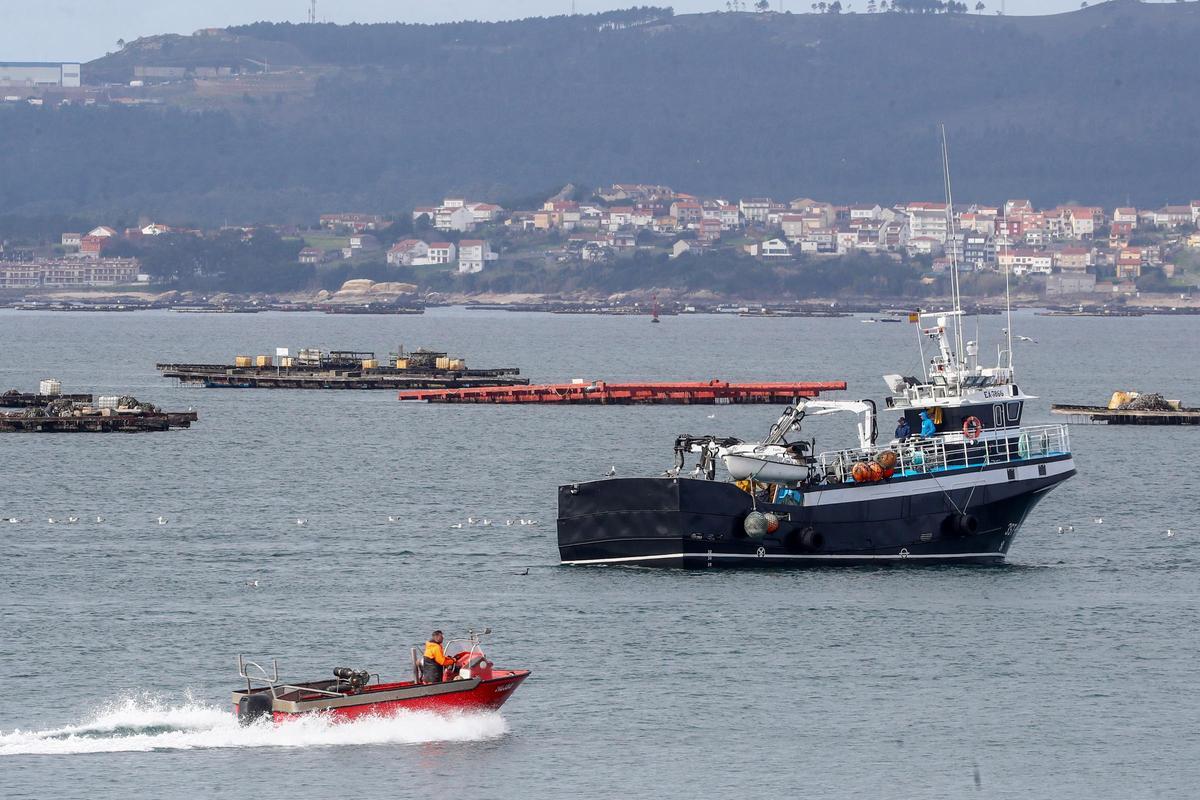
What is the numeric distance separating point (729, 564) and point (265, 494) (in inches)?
1263

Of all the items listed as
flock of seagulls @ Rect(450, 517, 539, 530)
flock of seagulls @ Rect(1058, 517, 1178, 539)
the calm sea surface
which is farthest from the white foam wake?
flock of seagulls @ Rect(1058, 517, 1178, 539)

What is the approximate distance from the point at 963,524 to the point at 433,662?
24.3 metres

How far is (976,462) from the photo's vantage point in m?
62.9

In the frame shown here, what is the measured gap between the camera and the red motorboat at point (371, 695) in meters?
42.8

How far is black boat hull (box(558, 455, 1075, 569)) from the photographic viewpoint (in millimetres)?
60438

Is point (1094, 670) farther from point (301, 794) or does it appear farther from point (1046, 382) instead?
point (1046, 382)

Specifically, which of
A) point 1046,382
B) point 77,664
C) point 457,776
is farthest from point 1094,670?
point 1046,382

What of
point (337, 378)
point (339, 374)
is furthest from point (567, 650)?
point (339, 374)

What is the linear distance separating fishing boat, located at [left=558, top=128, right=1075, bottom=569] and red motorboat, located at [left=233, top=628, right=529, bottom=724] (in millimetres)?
16544

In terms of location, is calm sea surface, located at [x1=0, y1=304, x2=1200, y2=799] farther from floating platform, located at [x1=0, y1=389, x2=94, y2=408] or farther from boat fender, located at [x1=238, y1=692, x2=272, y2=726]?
floating platform, located at [x1=0, y1=389, x2=94, y2=408]

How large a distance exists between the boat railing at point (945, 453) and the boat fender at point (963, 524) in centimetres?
157

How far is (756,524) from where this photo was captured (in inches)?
2372

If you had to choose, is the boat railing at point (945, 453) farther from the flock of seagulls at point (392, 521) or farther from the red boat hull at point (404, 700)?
the red boat hull at point (404, 700)

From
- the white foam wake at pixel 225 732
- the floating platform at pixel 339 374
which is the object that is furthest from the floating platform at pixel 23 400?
the white foam wake at pixel 225 732
